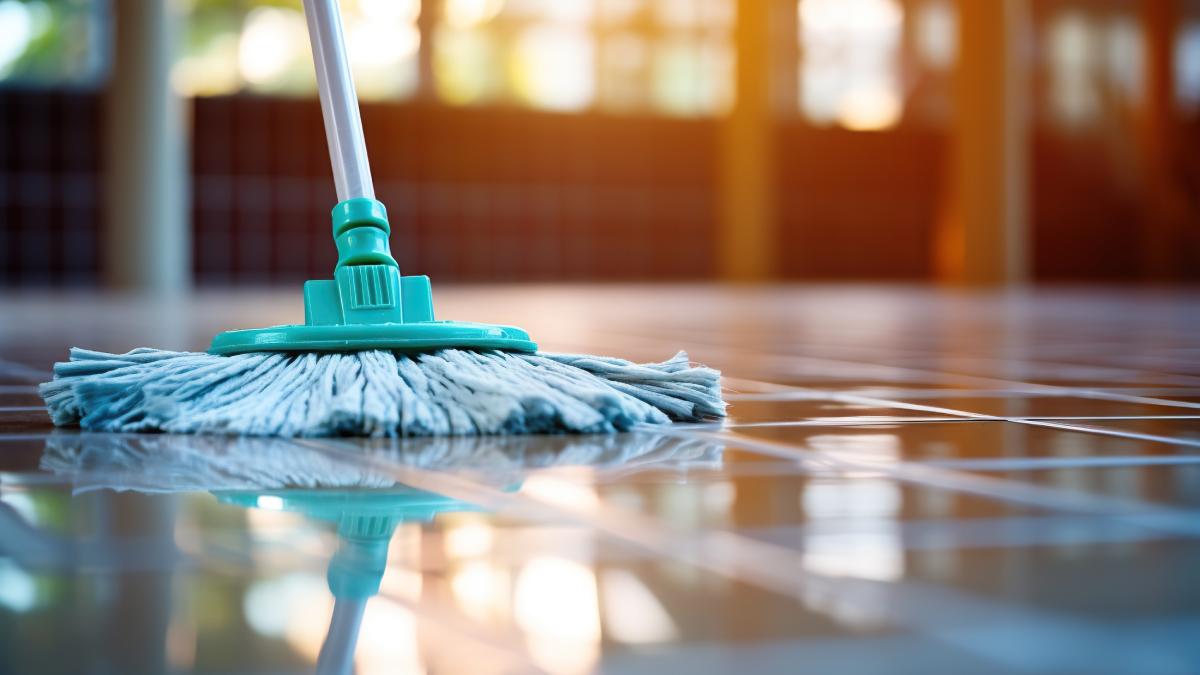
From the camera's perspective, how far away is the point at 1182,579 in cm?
61

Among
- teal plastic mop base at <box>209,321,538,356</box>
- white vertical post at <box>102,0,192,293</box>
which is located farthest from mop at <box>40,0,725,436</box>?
white vertical post at <box>102,0,192,293</box>

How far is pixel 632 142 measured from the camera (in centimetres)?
1337

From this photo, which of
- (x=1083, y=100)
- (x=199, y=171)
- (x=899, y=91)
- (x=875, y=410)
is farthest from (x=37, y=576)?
(x=1083, y=100)

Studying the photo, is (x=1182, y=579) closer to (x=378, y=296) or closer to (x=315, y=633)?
(x=315, y=633)

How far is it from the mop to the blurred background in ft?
25.5

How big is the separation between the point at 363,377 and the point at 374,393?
0.15 ft

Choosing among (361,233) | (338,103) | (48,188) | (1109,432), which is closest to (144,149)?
(48,188)

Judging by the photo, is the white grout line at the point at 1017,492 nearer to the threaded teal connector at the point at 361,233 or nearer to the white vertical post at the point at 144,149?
the threaded teal connector at the point at 361,233

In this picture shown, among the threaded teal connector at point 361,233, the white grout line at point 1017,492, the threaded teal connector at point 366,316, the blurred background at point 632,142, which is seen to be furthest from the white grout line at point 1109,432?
the blurred background at point 632,142

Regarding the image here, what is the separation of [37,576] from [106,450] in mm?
502

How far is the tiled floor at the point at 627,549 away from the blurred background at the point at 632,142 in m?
8.13

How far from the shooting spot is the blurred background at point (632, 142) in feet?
32.7

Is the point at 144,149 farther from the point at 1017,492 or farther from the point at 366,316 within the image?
the point at 1017,492

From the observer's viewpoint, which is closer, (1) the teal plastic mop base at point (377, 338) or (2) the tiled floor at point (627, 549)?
(2) the tiled floor at point (627, 549)
